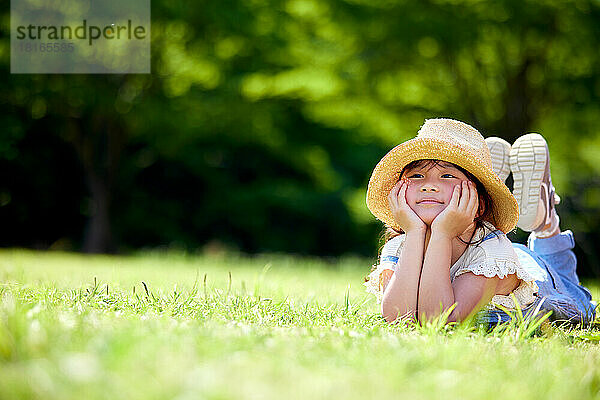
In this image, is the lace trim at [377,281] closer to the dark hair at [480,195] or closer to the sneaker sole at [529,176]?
the dark hair at [480,195]

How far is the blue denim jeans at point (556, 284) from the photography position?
3113mm

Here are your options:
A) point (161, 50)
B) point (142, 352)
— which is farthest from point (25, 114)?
point (142, 352)

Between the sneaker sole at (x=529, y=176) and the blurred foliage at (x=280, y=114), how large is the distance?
561 cm

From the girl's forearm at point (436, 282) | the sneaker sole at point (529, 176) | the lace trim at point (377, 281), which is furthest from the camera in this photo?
the sneaker sole at point (529, 176)

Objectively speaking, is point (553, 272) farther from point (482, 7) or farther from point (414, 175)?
point (482, 7)

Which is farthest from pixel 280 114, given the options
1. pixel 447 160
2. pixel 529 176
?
pixel 447 160

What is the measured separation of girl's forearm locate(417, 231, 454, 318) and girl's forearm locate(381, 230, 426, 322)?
0.03 m

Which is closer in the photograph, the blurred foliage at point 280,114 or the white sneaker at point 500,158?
the white sneaker at point 500,158

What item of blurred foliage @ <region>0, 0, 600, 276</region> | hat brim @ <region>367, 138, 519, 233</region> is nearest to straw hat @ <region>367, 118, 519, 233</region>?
hat brim @ <region>367, 138, 519, 233</region>

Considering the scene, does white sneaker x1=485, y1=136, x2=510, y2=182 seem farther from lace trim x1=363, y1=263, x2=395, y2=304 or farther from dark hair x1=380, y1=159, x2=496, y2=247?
lace trim x1=363, y1=263, x2=395, y2=304

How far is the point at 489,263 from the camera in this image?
258cm

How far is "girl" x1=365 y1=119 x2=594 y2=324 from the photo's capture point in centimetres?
256

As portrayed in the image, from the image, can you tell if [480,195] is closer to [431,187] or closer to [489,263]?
[431,187]

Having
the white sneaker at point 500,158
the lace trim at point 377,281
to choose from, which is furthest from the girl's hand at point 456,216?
the white sneaker at point 500,158
